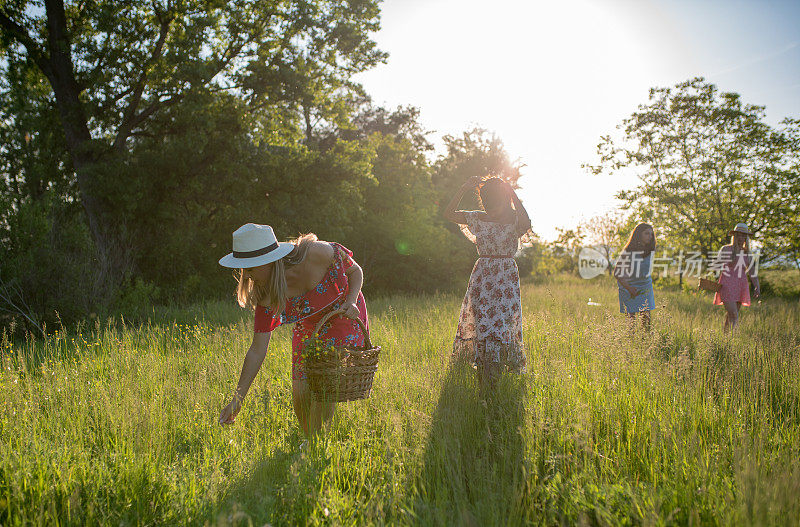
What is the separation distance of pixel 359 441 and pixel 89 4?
1514 centimetres

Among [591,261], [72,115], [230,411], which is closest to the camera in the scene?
[230,411]

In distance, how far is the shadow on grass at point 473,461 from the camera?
2.41 metres

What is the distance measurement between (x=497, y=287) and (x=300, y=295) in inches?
88.4

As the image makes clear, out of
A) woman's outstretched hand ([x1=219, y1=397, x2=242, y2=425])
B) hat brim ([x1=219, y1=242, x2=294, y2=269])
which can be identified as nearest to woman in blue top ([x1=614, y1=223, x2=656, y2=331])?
hat brim ([x1=219, y1=242, x2=294, y2=269])

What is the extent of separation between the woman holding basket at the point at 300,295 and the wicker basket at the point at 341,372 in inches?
7.6

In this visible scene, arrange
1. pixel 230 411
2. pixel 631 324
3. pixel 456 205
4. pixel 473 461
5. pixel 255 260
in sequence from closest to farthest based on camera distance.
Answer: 1. pixel 230 411
2. pixel 255 260
3. pixel 473 461
4. pixel 456 205
5. pixel 631 324

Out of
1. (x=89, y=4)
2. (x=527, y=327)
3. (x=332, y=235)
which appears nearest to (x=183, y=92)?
(x=89, y=4)

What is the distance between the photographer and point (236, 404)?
2717 millimetres

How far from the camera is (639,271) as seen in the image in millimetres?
7270

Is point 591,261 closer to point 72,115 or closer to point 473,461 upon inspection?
point 72,115

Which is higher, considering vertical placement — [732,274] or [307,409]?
[732,274]

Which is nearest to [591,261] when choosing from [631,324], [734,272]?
[734,272]

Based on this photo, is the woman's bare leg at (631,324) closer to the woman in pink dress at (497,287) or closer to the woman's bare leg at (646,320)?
the woman's bare leg at (646,320)

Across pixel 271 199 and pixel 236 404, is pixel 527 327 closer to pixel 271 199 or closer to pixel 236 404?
pixel 236 404
